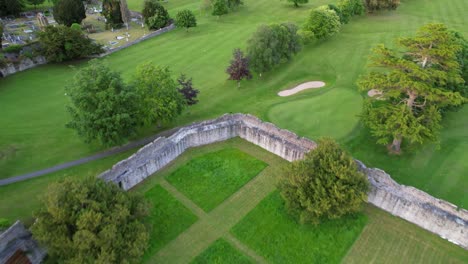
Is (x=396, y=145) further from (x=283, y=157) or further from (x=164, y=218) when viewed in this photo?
(x=164, y=218)

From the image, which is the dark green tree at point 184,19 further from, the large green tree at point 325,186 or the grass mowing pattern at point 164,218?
the large green tree at point 325,186

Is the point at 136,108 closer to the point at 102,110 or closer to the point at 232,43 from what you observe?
the point at 102,110

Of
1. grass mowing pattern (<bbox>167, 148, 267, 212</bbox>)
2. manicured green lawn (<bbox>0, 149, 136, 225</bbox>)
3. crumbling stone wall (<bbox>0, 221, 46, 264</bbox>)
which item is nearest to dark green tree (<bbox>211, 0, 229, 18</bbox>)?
grass mowing pattern (<bbox>167, 148, 267, 212</bbox>)

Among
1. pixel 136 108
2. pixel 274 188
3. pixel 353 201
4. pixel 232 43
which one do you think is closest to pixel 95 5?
pixel 232 43

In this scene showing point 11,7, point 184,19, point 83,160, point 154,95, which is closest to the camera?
point 83,160

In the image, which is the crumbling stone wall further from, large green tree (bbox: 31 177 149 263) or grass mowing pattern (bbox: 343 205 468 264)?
grass mowing pattern (bbox: 343 205 468 264)

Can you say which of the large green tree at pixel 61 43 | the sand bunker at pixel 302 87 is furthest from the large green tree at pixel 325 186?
the large green tree at pixel 61 43

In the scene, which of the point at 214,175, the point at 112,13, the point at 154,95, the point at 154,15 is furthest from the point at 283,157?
the point at 112,13
